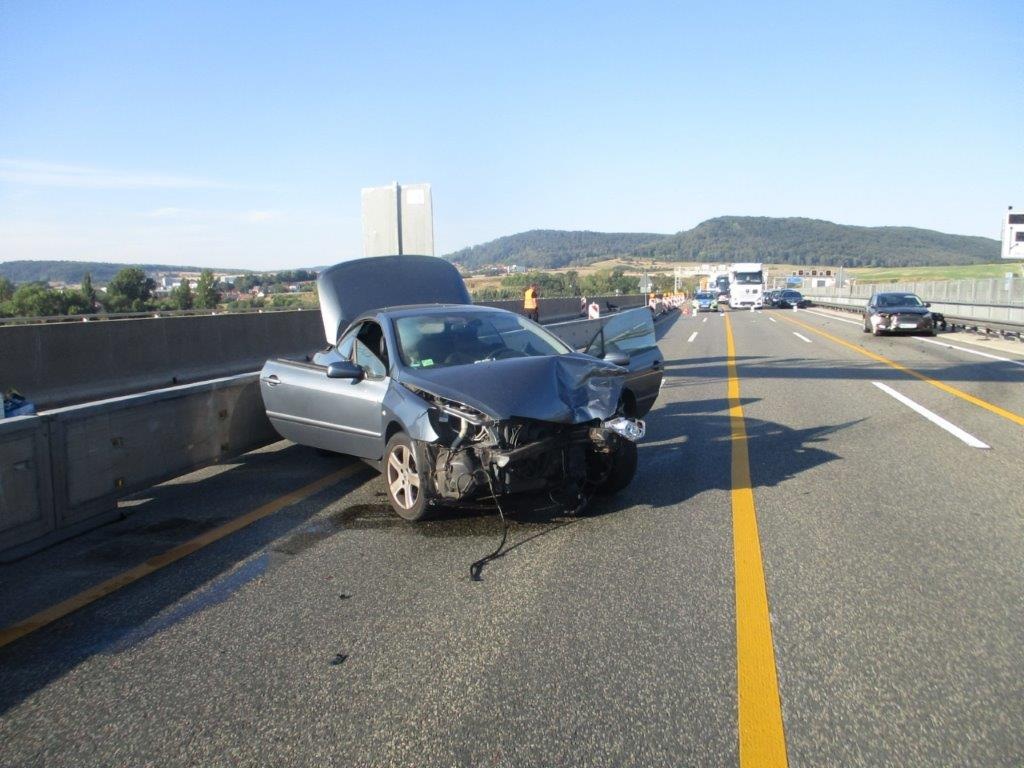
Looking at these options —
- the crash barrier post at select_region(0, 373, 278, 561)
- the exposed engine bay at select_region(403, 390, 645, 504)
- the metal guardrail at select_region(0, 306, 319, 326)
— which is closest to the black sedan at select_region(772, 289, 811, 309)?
the metal guardrail at select_region(0, 306, 319, 326)

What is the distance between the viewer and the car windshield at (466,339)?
278 inches

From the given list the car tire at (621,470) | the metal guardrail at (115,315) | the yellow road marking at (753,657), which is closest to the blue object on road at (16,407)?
the car tire at (621,470)

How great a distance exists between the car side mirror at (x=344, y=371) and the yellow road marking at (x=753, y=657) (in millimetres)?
3105

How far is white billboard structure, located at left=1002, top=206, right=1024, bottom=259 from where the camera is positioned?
36.2 metres

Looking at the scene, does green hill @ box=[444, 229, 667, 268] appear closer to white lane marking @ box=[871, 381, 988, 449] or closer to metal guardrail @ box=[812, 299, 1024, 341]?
metal guardrail @ box=[812, 299, 1024, 341]

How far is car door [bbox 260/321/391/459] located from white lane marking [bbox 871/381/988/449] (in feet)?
19.7

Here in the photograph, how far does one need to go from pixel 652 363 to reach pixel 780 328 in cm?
2699

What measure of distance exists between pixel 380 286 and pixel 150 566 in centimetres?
611

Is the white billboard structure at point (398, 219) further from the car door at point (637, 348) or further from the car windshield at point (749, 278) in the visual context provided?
the car windshield at point (749, 278)

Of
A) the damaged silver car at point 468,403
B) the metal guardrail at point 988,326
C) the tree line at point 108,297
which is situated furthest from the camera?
the metal guardrail at point 988,326

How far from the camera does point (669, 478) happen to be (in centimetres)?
744

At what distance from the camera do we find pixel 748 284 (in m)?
62.7

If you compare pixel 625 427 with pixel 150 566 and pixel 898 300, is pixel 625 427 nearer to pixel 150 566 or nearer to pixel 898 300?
pixel 150 566

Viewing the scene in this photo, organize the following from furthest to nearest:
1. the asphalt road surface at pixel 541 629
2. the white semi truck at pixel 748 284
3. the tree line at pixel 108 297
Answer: the white semi truck at pixel 748 284 < the tree line at pixel 108 297 < the asphalt road surface at pixel 541 629
